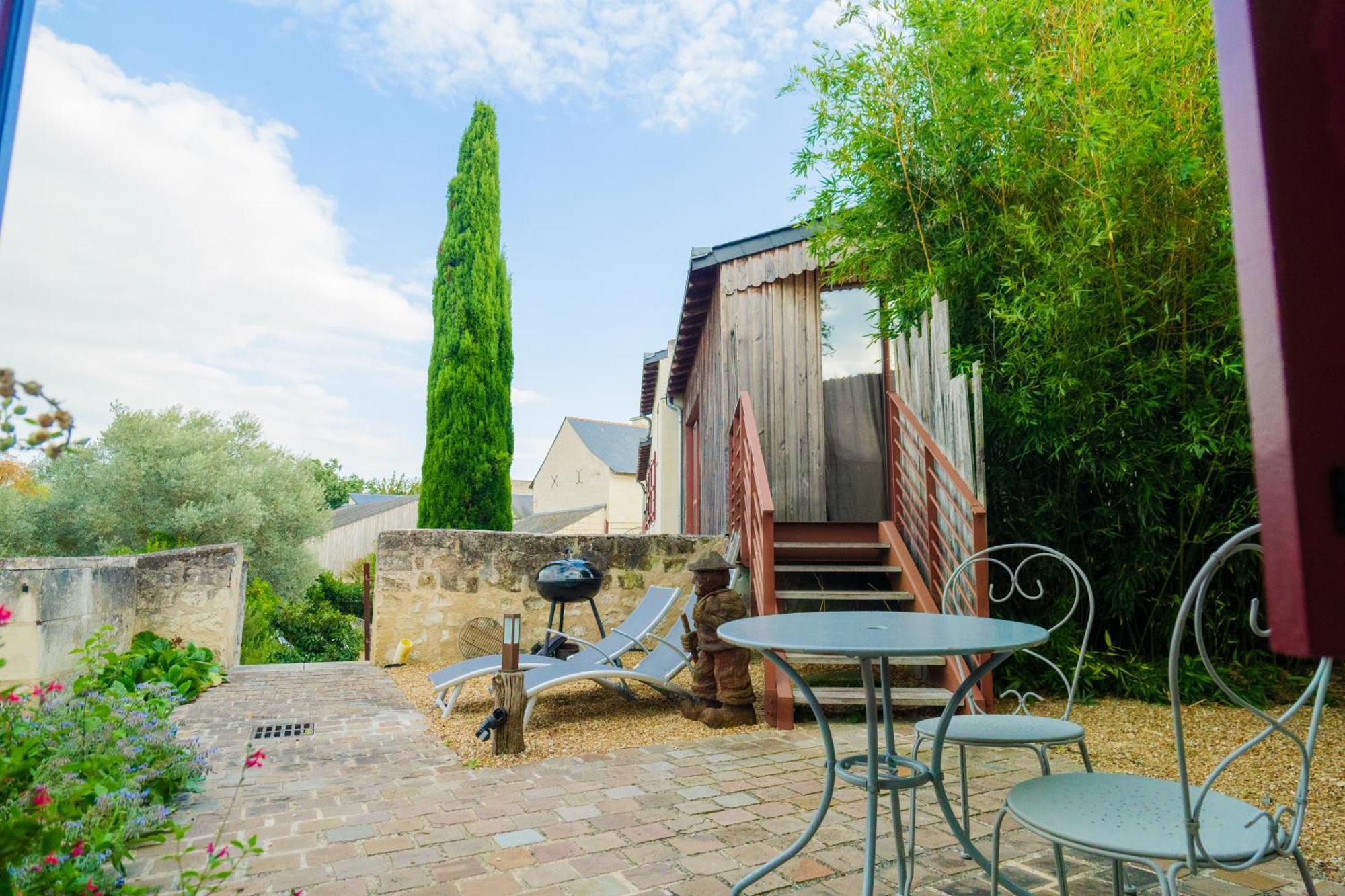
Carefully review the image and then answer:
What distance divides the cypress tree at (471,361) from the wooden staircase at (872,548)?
5.56 metres

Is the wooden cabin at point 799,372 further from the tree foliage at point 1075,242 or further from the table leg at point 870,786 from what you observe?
the table leg at point 870,786

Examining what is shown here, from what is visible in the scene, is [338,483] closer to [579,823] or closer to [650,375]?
[650,375]

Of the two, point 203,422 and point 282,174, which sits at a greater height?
point 282,174

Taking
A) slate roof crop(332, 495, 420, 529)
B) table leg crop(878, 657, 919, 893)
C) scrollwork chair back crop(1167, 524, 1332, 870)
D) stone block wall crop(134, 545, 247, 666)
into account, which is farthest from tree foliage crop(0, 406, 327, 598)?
slate roof crop(332, 495, 420, 529)

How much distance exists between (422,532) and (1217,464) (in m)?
5.77

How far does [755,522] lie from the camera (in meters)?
5.07

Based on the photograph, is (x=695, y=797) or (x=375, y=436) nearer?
(x=695, y=797)

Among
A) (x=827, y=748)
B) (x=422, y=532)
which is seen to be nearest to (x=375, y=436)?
(x=422, y=532)

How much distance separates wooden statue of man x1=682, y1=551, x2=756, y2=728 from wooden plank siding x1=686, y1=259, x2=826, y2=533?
2223mm

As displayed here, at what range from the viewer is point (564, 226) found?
13.9 m

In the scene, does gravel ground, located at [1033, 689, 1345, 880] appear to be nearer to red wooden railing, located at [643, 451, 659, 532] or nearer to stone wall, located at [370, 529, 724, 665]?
stone wall, located at [370, 529, 724, 665]

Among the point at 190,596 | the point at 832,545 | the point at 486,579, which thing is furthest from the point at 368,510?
the point at 832,545

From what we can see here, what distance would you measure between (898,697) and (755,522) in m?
1.57

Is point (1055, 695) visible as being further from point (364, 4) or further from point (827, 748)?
point (364, 4)
